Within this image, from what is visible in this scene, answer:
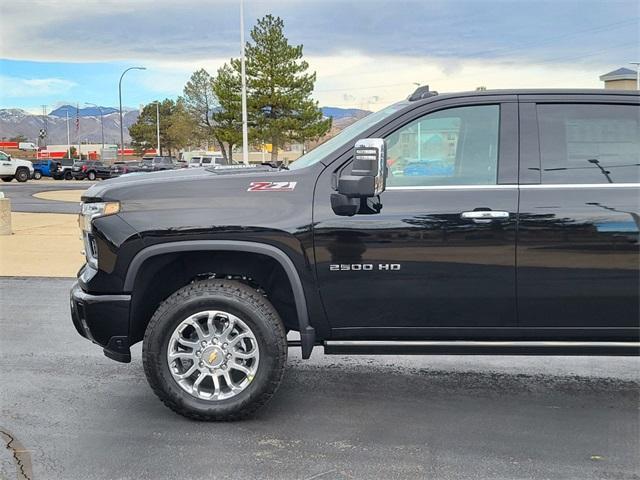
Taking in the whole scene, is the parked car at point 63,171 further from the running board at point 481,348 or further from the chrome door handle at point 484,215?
the chrome door handle at point 484,215

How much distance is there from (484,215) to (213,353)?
1.84 m

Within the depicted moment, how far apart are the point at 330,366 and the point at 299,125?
4322 cm

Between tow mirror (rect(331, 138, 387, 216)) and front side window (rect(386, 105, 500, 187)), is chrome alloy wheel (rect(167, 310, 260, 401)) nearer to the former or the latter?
tow mirror (rect(331, 138, 387, 216))

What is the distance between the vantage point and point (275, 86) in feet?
153

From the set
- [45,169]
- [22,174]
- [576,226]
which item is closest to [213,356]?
[576,226]

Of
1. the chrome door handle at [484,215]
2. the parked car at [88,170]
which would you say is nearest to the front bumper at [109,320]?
the chrome door handle at [484,215]

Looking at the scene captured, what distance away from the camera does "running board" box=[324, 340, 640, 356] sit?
415cm

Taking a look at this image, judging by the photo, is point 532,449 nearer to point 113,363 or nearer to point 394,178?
point 394,178

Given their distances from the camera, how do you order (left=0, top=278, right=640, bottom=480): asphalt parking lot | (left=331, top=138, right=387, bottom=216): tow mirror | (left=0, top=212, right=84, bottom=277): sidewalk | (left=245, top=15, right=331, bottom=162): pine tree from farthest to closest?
(left=245, top=15, right=331, bottom=162): pine tree
(left=0, top=212, right=84, bottom=277): sidewalk
(left=331, top=138, right=387, bottom=216): tow mirror
(left=0, top=278, right=640, bottom=480): asphalt parking lot

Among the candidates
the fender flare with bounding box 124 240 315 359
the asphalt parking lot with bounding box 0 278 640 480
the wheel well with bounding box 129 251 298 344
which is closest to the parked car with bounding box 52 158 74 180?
the asphalt parking lot with bounding box 0 278 640 480

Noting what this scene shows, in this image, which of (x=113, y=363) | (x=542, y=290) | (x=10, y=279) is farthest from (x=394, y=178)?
(x=10, y=279)

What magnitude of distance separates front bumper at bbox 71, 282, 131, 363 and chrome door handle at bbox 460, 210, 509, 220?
2121 millimetres

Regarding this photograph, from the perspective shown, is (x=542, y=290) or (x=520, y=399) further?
(x=520, y=399)

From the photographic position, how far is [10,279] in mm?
9188
